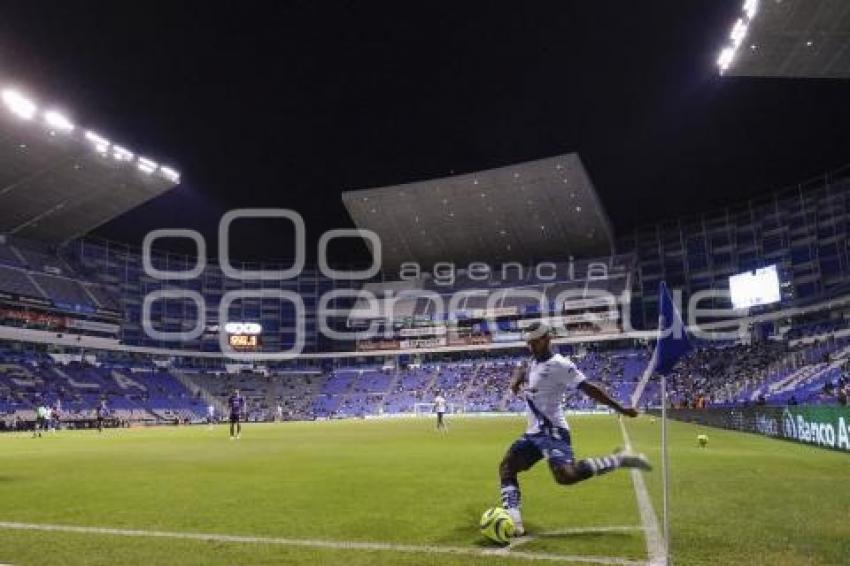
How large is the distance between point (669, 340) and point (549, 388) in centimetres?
151

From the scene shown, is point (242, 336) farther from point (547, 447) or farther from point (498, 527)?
point (498, 527)

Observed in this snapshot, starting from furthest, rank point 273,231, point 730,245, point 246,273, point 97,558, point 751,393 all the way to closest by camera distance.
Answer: point 246,273, point 273,231, point 730,245, point 751,393, point 97,558

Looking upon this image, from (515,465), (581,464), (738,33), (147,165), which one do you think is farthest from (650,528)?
(147,165)

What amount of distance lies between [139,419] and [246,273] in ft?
132

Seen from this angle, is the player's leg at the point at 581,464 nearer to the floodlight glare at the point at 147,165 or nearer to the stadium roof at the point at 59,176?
the stadium roof at the point at 59,176

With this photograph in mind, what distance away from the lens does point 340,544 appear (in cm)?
743

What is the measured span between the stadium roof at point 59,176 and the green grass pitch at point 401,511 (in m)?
46.1

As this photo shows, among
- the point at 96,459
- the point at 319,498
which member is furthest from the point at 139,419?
the point at 319,498

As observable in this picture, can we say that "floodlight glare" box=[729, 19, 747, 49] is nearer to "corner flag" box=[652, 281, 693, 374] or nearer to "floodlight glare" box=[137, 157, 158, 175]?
"corner flag" box=[652, 281, 693, 374]

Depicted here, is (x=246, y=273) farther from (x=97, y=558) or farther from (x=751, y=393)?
(x=97, y=558)

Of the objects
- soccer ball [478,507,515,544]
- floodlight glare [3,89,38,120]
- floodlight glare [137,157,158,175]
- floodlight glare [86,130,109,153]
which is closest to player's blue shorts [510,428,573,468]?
soccer ball [478,507,515,544]

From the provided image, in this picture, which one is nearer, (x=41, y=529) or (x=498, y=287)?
(x=41, y=529)

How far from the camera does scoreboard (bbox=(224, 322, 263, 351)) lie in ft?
341

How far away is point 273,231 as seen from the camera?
304 feet
